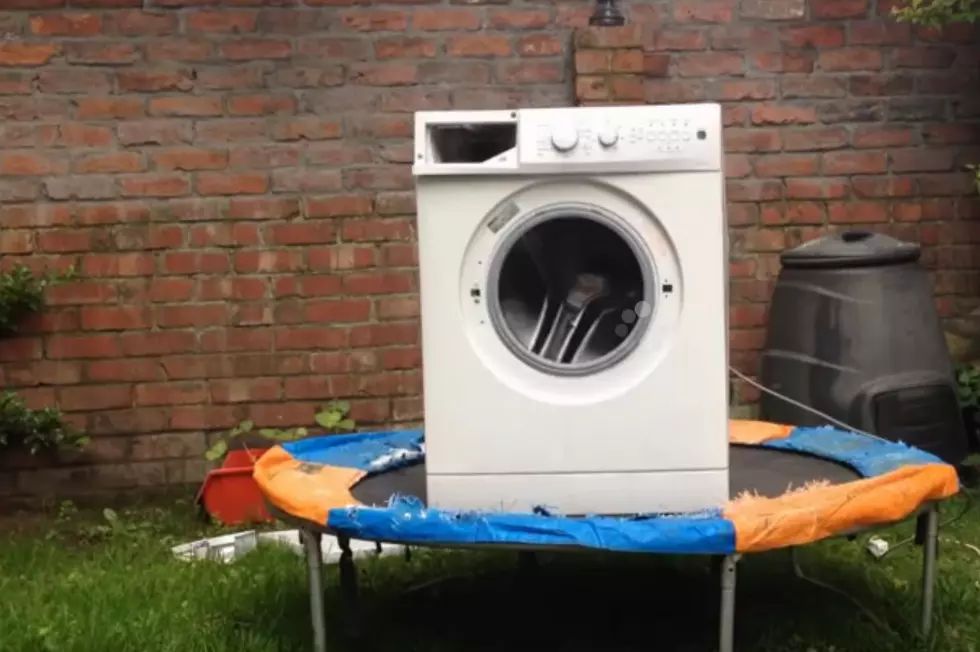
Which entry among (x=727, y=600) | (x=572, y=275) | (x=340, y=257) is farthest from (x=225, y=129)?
(x=727, y=600)

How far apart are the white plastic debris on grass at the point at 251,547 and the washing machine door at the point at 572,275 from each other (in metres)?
0.97

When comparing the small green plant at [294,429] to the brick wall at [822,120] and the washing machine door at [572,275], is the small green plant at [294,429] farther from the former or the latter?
the washing machine door at [572,275]

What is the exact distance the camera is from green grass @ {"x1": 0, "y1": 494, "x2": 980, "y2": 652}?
7.93ft

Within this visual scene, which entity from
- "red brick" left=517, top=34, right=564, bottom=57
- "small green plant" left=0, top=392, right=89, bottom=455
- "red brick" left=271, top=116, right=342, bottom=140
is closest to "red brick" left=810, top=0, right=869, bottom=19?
"red brick" left=517, top=34, right=564, bottom=57

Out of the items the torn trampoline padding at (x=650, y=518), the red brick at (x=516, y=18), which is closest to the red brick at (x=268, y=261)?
the red brick at (x=516, y=18)

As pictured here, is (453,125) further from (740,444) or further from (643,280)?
(740,444)

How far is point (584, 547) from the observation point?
1.99 metres

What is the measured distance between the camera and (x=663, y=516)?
7.00 ft

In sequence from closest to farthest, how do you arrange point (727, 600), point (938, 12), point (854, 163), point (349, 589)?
point (727, 600) < point (349, 589) < point (938, 12) < point (854, 163)

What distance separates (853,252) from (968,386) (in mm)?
636

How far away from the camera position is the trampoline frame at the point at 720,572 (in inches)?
78.7

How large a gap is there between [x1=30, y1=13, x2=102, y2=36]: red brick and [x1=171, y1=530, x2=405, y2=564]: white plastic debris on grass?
5.29 feet

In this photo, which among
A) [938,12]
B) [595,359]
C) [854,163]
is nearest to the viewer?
[595,359]

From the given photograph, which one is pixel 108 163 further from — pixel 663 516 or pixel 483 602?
pixel 663 516
